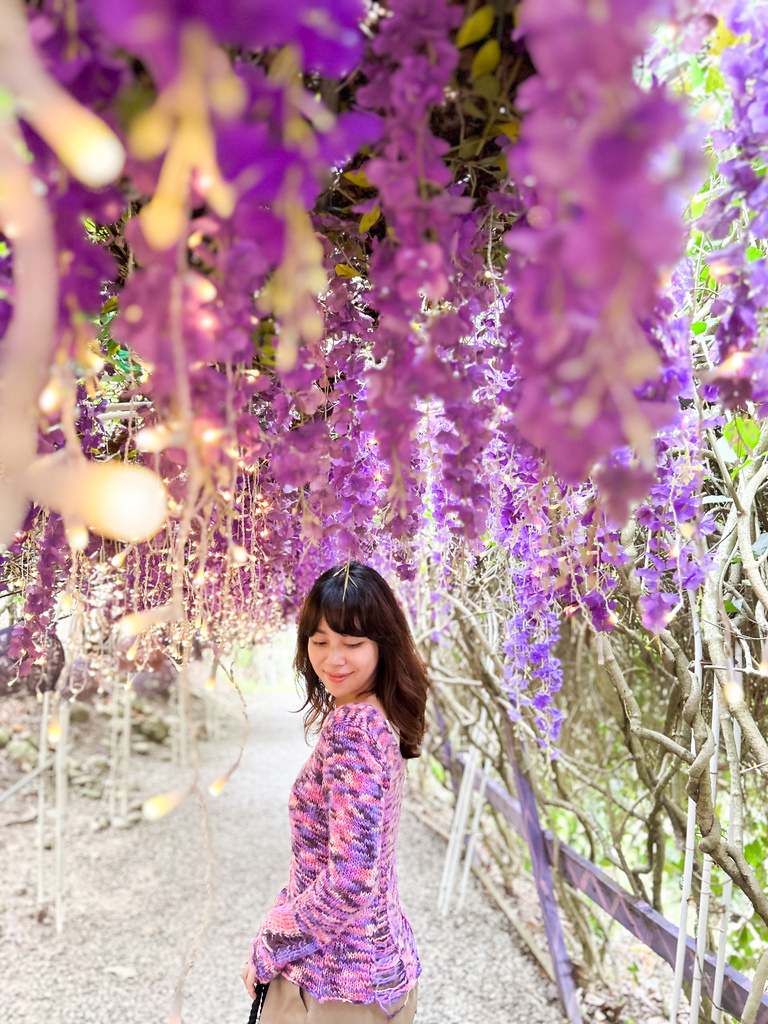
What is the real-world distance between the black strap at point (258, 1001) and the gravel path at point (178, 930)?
163cm

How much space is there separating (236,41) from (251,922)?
3.65m

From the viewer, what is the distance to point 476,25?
50 cm

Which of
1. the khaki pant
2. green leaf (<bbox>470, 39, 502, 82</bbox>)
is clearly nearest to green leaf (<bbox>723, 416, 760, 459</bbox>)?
green leaf (<bbox>470, 39, 502, 82</bbox>)

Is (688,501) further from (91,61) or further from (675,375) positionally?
(91,61)

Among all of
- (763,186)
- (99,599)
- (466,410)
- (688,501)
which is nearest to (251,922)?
(99,599)

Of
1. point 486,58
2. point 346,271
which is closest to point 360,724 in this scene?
point 346,271

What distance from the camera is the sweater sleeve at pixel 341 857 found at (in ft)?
3.74

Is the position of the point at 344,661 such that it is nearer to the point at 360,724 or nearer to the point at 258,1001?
the point at 360,724

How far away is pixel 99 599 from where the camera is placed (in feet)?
8.71

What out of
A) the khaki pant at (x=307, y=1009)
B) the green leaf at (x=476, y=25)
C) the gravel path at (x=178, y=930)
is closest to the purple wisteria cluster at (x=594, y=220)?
the green leaf at (x=476, y=25)

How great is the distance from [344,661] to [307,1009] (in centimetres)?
57

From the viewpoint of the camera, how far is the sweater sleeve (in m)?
1.14

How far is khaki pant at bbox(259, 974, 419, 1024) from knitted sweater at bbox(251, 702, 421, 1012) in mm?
17

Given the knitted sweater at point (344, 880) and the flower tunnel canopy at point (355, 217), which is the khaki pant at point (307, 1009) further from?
the flower tunnel canopy at point (355, 217)
